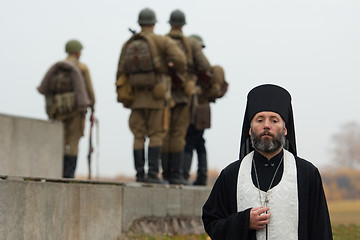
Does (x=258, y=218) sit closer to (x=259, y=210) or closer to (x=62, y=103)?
(x=259, y=210)

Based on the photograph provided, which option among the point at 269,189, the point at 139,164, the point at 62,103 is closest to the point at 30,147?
the point at 62,103

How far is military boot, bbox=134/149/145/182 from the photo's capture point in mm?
11638

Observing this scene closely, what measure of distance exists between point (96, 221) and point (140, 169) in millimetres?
3216

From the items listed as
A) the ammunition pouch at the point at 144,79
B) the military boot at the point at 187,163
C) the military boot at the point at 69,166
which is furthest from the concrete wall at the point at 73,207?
the military boot at the point at 69,166

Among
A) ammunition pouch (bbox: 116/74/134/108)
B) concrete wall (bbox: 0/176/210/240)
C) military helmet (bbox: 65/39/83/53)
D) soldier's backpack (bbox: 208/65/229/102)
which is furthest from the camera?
military helmet (bbox: 65/39/83/53)

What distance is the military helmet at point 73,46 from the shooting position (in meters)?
13.7

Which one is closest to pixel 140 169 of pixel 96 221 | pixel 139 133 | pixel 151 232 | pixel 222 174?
pixel 139 133

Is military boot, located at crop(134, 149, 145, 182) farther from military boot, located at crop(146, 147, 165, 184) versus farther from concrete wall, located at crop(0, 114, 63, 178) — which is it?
concrete wall, located at crop(0, 114, 63, 178)

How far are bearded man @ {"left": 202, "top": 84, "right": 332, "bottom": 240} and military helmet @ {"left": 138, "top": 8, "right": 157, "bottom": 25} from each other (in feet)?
23.1

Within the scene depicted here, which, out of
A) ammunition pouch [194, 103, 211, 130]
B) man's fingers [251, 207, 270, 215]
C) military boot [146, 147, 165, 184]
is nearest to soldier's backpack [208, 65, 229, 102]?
ammunition pouch [194, 103, 211, 130]

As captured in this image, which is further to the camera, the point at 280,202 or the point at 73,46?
A: the point at 73,46

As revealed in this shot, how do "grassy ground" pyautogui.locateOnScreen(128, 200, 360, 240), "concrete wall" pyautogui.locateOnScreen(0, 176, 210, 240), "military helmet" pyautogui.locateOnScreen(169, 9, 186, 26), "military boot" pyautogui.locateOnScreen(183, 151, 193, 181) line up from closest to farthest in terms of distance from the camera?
"concrete wall" pyautogui.locateOnScreen(0, 176, 210, 240), "grassy ground" pyautogui.locateOnScreen(128, 200, 360, 240), "military helmet" pyautogui.locateOnScreen(169, 9, 186, 26), "military boot" pyautogui.locateOnScreen(183, 151, 193, 181)

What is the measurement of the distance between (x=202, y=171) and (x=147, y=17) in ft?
9.53

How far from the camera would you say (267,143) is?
14.9ft
